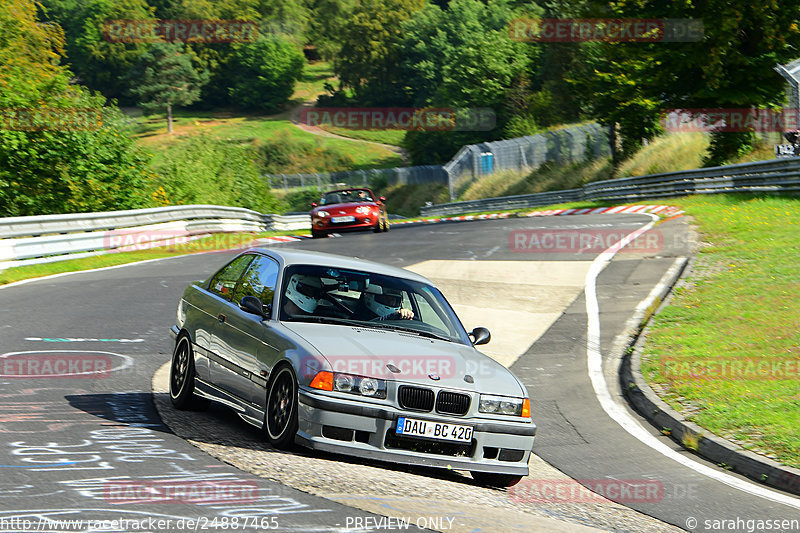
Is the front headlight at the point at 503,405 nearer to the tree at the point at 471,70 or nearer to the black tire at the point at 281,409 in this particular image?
the black tire at the point at 281,409

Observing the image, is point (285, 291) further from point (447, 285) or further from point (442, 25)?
point (442, 25)

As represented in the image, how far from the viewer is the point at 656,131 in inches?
1863

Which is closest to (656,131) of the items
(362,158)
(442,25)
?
(362,158)

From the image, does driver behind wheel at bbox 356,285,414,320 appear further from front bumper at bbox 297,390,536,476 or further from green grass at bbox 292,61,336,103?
green grass at bbox 292,61,336,103

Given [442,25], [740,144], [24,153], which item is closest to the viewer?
[24,153]

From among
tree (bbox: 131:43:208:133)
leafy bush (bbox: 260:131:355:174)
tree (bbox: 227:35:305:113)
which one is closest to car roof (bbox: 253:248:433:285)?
leafy bush (bbox: 260:131:355:174)

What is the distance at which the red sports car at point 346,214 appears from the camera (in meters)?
29.6

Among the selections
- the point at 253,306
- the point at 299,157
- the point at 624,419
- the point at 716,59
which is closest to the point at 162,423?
the point at 253,306

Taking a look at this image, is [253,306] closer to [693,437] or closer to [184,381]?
[184,381]

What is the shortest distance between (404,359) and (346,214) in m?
22.9

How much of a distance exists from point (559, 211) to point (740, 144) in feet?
29.1

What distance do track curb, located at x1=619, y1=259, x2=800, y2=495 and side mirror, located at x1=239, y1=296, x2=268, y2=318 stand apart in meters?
4.08

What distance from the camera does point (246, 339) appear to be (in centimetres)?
772

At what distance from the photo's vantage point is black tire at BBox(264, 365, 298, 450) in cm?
680
